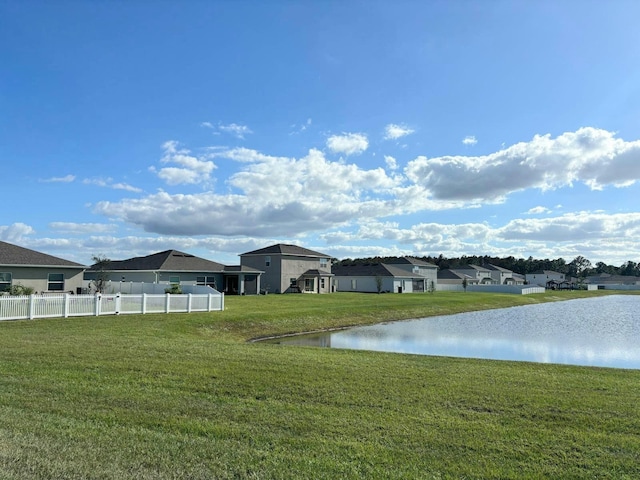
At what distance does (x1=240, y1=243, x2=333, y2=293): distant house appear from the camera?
5156 cm

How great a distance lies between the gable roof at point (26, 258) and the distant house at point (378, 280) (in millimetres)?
38569

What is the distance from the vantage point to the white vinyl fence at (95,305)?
19016 millimetres

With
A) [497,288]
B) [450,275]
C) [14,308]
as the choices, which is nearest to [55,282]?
[14,308]

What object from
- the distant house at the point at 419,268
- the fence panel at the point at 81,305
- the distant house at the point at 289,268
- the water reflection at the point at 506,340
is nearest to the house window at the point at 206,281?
the distant house at the point at 289,268

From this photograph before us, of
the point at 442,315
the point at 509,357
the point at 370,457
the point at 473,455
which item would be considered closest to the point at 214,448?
the point at 370,457

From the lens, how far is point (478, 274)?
98.4 m

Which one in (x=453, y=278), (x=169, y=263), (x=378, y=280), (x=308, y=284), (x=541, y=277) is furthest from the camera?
(x=541, y=277)

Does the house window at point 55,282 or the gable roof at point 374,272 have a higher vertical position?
the gable roof at point 374,272

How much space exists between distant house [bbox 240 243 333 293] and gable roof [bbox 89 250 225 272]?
6.46 m

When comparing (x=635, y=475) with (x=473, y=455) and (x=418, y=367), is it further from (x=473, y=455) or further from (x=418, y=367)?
(x=418, y=367)

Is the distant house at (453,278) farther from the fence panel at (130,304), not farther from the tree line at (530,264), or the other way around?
the fence panel at (130,304)

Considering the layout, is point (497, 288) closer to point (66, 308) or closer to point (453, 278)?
point (453, 278)

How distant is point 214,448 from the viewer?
539 cm

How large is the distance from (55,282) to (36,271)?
4.32ft
